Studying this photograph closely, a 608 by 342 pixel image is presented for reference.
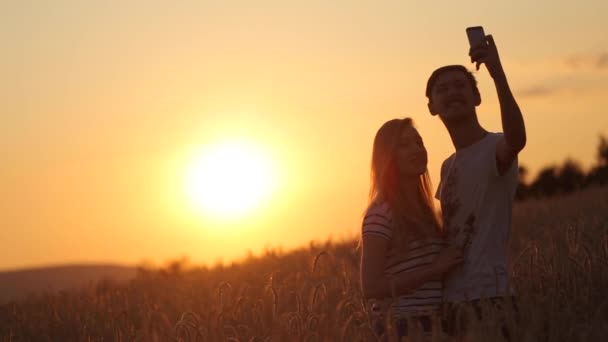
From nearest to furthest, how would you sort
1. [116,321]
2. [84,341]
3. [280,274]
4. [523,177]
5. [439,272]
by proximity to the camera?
[439,272], [84,341], [116,321], [280,274], [523,177]

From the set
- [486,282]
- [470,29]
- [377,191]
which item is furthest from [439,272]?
[470,29]

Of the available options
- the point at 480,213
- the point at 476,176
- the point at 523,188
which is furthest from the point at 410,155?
the point at 523,188

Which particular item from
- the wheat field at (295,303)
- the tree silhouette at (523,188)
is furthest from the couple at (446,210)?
the tree silhouette at (523,188)

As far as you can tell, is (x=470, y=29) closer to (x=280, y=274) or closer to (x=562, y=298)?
(x=562, y=298)

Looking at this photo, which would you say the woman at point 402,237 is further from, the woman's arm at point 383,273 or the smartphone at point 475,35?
the smartphone at point 475,35

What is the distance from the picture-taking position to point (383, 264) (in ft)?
13.5

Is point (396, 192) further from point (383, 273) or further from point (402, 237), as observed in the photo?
point (383, 273)

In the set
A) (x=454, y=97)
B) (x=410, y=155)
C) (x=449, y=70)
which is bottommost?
(x=410, y=155)

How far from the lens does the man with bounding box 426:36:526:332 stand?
3.96m

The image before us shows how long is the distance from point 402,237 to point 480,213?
0.42 m

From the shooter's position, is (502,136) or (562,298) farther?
(502,136)

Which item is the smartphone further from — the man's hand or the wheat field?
the wheat field

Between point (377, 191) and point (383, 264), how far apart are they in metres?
0.45

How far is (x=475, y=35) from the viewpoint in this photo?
156 inches
